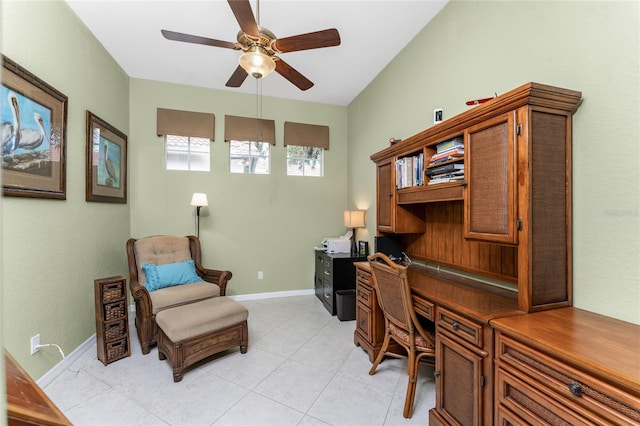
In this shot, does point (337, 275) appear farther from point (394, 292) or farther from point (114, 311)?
point (114, 311)

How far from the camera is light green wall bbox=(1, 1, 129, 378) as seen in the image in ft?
6.42

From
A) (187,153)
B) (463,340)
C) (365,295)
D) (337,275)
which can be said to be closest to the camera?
(463,340)

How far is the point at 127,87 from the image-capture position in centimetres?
363

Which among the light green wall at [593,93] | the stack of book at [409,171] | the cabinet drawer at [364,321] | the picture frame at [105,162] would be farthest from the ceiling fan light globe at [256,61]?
the cabinet drawer at [364,321]

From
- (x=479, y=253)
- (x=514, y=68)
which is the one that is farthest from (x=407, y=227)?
(x=514, y=68)

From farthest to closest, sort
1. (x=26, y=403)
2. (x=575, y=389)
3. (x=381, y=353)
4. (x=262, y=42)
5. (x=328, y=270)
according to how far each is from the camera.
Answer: (x=328, y=270), (x=381, y=353), (x=262, y=42), (x=575, y=389), (x=26, y=403)

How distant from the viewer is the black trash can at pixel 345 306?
3387 mm

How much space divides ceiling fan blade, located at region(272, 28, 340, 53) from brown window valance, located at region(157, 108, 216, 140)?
212 centimetres

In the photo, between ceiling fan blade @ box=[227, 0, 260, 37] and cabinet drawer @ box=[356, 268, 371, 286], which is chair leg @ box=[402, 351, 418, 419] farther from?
ceiling fan blade @ box=[227, 0, 260, 37]

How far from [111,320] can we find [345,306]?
2.23m

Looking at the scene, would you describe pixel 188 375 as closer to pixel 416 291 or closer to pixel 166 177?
pixel 416 291

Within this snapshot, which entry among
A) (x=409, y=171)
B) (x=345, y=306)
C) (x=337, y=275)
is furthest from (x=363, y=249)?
(x=409, y=171)

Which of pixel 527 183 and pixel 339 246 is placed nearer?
pixel 527 183

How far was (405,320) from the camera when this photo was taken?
77.1 inches
